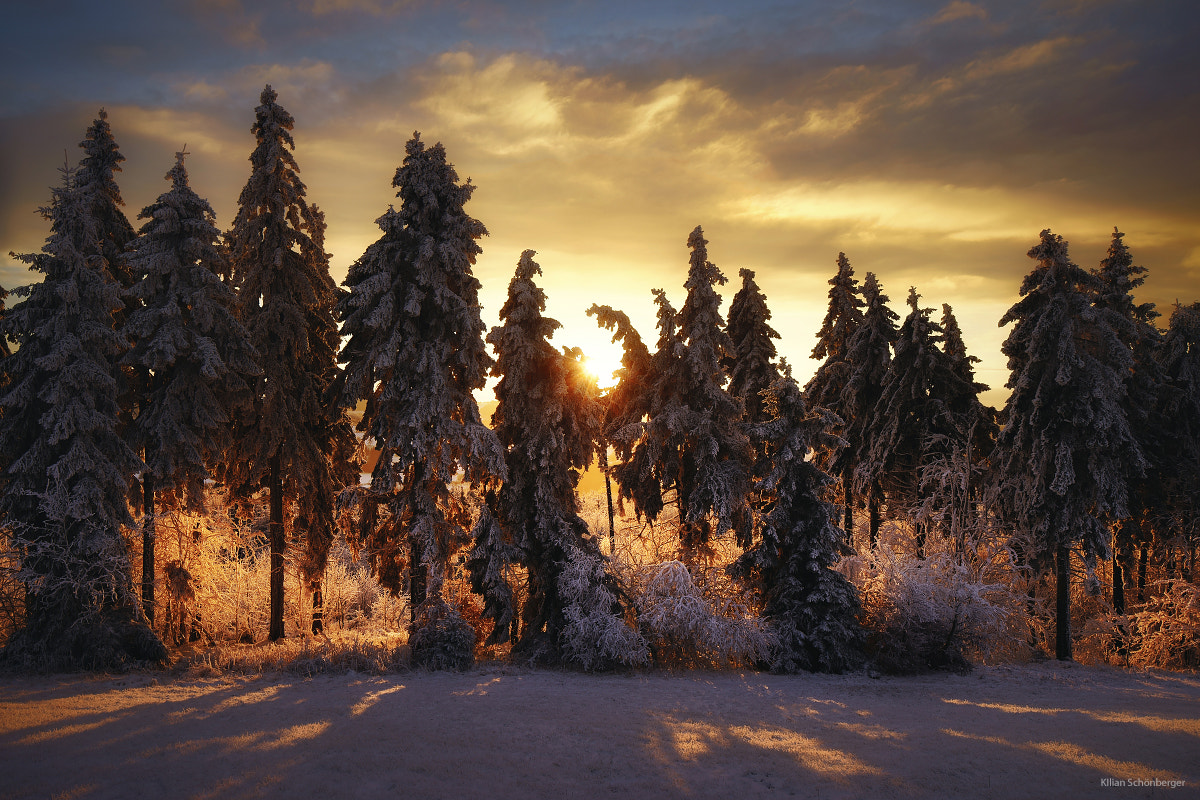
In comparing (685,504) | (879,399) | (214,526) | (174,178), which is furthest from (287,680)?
(879,399)

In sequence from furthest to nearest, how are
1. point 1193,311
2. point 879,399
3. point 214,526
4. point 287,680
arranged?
1. point 879,399
2. point 1193,311
3. point 214,526
4. point 287,680

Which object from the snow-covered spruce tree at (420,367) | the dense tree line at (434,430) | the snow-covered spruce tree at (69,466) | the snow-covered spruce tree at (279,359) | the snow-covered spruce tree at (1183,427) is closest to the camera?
the snow-covered spruce tree at (69,466)

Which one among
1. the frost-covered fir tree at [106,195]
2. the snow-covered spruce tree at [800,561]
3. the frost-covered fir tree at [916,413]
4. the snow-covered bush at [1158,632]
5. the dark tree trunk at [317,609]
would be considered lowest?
the snow-covered bush at [1158,632]

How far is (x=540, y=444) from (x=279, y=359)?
9086 mm

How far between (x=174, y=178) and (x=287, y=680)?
49.0 feet

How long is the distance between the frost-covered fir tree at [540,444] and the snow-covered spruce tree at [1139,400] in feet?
60.0

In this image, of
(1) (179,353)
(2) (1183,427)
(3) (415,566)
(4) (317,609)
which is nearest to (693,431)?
(3) (415,566)

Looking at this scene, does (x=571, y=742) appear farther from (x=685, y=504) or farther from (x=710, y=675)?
(x=685, y=504)

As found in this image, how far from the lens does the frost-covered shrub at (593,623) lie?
1777cm

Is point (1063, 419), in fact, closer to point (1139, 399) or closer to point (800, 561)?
point (1139, 399)

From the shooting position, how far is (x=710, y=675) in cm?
1788

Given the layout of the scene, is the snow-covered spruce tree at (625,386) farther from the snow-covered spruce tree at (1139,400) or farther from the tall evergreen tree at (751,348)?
the snow-covered spruce tree at (1139,400)

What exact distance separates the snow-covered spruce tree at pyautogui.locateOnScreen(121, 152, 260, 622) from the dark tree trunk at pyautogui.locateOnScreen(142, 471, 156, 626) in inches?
1.2

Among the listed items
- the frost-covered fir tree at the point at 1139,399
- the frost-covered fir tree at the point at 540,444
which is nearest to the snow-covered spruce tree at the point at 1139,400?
the frost-covered fir tree at the point at 1139,399
